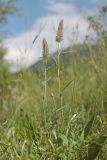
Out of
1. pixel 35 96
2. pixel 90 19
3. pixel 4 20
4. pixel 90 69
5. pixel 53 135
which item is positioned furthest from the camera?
pixel 4 20

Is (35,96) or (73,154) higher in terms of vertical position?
(73,154)

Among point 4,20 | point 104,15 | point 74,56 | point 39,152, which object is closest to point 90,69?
point 74,56

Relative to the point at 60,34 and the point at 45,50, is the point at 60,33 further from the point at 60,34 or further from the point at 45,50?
the point at 45,50

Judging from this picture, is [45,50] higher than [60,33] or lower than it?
lower

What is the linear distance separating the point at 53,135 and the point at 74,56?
171 inches

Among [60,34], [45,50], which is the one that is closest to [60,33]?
[60,34]

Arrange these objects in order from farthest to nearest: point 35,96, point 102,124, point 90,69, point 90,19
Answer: point 90,69 → point 35,96 → point 90,19 → point 102,124

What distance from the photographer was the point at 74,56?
7.23 metres

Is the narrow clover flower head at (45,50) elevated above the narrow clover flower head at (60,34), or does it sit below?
below

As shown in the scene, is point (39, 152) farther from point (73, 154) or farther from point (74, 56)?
point (74, 56)

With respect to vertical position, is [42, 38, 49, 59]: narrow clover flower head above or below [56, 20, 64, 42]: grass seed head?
below

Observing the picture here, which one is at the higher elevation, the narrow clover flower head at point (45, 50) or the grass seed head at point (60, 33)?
the grass seed head at point (60, 33)

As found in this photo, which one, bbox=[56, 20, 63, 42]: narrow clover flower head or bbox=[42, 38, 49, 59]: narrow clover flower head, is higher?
bbox=[56, 20, 63, 42]: narrow clover flower head

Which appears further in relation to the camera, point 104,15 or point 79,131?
point 104,15
